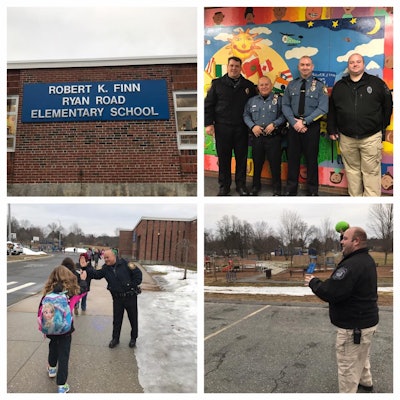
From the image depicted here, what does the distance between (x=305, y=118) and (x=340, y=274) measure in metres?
1.31

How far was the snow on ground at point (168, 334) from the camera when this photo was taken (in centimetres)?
251

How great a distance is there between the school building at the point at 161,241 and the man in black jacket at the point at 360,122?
56.9 inches

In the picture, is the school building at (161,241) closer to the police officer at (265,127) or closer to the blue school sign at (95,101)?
the police officer at (265,127)

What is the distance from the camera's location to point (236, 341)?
3121 millimetres

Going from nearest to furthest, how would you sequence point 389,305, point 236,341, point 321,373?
1. point 321,373
2. point 389,305
3. point 236,341

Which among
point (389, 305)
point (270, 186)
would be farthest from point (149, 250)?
point (389, 305)

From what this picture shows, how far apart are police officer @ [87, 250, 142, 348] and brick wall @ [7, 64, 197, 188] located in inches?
56.6

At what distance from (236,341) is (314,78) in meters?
2.42

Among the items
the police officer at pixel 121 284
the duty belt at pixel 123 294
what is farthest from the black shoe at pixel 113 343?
the duty belt at pixel 123 294

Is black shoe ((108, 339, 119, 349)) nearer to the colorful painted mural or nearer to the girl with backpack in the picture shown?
the girl with backpack

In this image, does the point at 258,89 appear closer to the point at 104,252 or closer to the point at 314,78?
the point at 314,78

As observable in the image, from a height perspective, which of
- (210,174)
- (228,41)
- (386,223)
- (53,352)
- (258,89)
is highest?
(228,41)

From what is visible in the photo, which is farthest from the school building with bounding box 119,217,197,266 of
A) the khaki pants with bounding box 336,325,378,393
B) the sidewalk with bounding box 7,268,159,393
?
the khaki pants with bounding box 336,325,378,393

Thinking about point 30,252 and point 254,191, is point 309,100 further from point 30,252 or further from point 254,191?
point 30,252
